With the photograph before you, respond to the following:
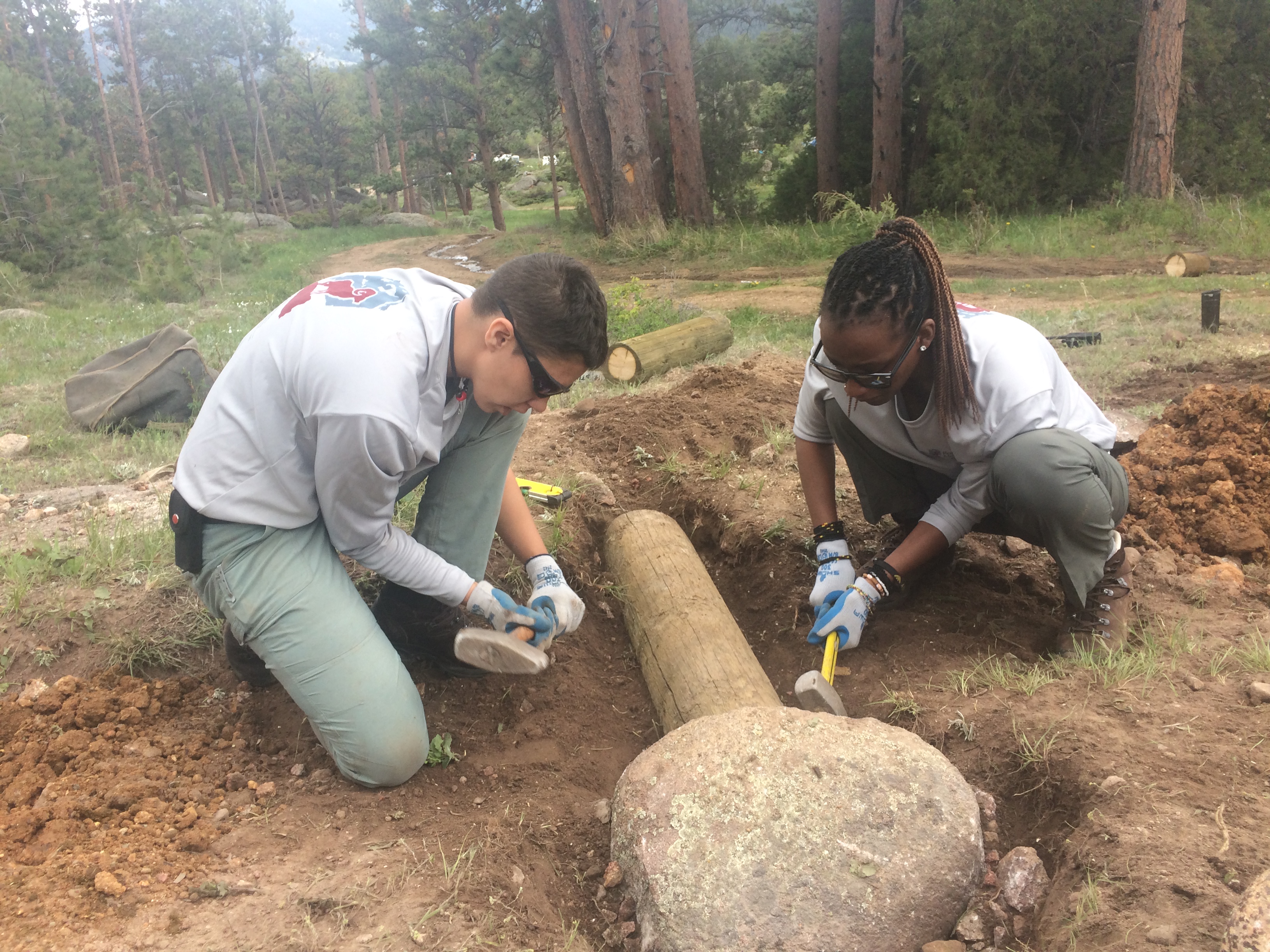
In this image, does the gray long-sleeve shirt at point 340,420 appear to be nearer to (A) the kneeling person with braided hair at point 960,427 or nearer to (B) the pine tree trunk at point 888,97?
(A) the kneeling person with braided hair at point 960,427

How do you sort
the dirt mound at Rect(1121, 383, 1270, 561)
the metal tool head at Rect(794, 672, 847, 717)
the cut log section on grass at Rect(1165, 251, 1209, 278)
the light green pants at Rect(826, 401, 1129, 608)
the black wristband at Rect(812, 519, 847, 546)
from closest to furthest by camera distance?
1. the metal tool head at Rect(794, 672, 847, 717)
2. the light green pants at Rect(826, 401, 1129, 608)
3. the black wristband at Rect(812, 519, 847, 546)
4. the dirt mound at Rect(1121, 383, 1270, 561)
5. the cut log section on grass at Rect(1165, 251, 1209, 278)

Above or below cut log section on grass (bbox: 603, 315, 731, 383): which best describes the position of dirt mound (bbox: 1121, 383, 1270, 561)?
below

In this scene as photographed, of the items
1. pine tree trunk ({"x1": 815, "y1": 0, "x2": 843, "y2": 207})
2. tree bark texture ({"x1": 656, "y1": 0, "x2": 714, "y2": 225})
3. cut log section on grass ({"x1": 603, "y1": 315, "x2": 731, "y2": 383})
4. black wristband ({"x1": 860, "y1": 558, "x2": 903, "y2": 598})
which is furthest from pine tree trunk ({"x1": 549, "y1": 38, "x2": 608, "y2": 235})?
black wristband ({"x1": 860, "y1": 558, "x2": 903, "y2": 598})

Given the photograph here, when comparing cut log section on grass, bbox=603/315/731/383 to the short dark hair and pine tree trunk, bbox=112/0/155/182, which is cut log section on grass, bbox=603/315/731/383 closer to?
the short dark hair

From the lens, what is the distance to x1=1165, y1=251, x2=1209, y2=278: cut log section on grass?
27.7 ft

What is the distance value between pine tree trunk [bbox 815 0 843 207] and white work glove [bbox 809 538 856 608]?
12.8 m

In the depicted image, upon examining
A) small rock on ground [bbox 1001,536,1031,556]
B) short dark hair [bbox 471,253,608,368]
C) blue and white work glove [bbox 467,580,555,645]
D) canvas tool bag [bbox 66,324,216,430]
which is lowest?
small rock on ground [bbox 1001,536,1031,556]

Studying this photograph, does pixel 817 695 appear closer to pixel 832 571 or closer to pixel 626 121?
pixel 832 571

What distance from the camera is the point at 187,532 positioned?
7.74 feet

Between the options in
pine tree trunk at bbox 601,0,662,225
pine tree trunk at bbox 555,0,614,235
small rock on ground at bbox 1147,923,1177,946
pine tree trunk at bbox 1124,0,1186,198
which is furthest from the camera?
pine tree trunk at bbox 555,0,614,235

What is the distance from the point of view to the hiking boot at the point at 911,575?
3.06m

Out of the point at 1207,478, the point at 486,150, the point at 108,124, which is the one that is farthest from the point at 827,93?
the point at 108,124

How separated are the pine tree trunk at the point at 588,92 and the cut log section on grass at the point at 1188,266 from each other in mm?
9239

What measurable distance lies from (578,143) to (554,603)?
14.8 m
